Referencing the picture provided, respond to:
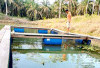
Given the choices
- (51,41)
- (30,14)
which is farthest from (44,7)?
(51,41)

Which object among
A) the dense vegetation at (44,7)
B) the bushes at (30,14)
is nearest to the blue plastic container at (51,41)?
the dense vegetation at (44,7)

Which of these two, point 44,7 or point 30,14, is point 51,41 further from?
point 44,7

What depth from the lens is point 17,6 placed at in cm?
3619

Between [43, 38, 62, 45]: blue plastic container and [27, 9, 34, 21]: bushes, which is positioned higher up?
[27, 9, 34, 21]: bushes

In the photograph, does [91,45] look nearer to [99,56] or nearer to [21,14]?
[99,56]

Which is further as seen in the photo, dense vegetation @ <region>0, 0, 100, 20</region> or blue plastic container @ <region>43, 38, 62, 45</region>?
dense vegetation @ <region>0, 0, 100, 20</region>

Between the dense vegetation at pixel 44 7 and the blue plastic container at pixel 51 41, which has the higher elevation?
the dense vegetation at pixel 44 7

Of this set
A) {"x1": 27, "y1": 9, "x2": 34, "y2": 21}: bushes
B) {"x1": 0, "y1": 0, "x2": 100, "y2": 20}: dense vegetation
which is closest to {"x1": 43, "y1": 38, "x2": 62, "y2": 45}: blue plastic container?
{"x1": 0, "y1": 0, "x2": 100, "y2": 20}: dense vegetation

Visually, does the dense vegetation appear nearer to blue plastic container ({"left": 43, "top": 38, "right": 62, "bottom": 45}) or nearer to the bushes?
the bushes

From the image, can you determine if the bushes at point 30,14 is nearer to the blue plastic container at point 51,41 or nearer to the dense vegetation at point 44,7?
the dense vegetation at point 44,7

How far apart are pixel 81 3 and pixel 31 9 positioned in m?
13.0

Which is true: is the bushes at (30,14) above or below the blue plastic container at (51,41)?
above

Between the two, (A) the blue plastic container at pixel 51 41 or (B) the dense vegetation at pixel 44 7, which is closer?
(A) the blue plastic container at pixel 51 41

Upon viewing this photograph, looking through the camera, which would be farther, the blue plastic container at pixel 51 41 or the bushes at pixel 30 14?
the bushes at pixel 30 14
